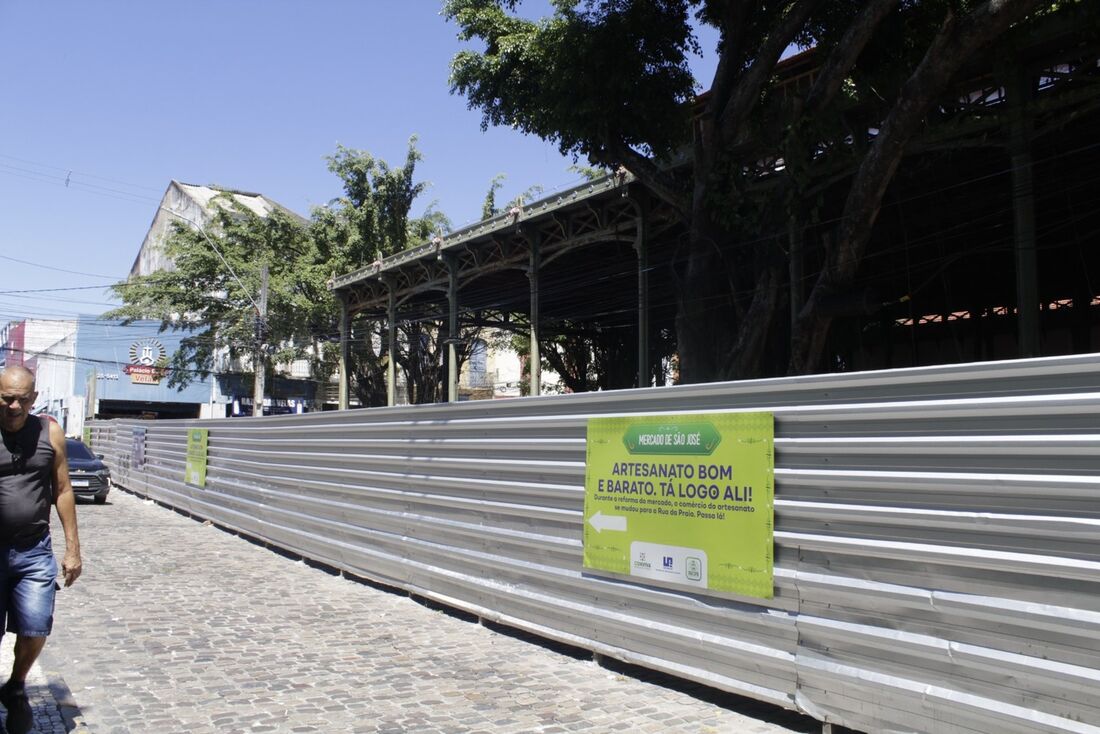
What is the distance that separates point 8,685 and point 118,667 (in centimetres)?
158

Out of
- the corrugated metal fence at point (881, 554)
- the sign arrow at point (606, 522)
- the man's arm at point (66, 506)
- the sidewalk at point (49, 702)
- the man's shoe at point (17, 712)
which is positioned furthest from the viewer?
the sign arrow at point (606, 522)

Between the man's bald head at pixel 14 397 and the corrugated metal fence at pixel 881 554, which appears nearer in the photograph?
the corrugated metal fence at pixel 881 554

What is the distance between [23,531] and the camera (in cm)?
429

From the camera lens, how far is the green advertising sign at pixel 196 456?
14742 mm

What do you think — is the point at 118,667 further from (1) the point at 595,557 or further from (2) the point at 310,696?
(1) the point at 595,557

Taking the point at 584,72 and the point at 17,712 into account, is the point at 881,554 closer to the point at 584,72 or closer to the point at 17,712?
the point at 17,712

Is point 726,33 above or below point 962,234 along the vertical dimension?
above

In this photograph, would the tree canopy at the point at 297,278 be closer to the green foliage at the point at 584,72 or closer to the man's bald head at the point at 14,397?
the green foliage at the point at 584,72

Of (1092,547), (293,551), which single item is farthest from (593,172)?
(1092,547)

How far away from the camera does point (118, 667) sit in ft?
19.2

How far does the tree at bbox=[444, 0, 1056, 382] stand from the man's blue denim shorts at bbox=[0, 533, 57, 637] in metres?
12.0

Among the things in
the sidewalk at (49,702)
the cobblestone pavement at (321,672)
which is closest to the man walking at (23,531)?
the sidewalk at (49,702)

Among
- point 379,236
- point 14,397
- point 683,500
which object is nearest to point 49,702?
point 14,397

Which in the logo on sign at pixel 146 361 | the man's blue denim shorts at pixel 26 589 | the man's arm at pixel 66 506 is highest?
the logo on sign at pixel 146 361
